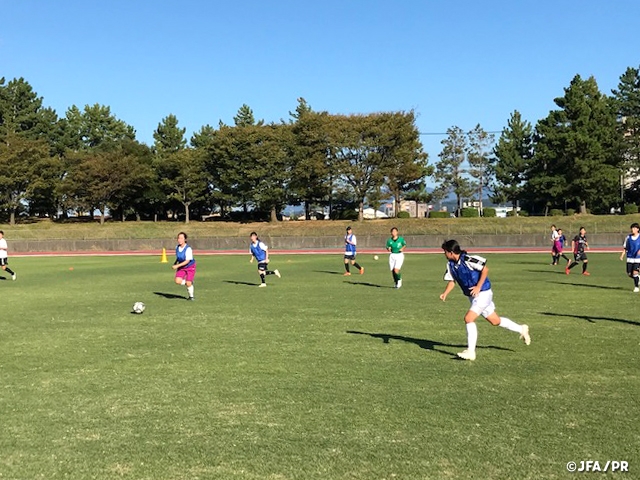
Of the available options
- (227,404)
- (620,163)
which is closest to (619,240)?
(620,163)

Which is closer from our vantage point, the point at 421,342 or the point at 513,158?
the point at 421,342

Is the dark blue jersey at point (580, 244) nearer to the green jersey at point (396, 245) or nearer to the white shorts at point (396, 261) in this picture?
the green jersey at point (396, 245)

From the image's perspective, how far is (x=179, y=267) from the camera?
49.8ft

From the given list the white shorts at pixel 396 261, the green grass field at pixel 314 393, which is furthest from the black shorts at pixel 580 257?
the green grass field at pixel 314 393

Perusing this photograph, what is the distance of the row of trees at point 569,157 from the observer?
199 feet

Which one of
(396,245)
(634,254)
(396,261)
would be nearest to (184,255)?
(396,261)

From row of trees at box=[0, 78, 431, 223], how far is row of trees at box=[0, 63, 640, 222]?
0.14 metres

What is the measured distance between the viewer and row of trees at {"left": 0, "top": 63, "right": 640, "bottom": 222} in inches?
2453

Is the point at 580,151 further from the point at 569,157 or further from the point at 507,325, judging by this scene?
the point at 507,325

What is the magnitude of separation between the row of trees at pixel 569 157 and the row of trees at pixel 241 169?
795 centimetres

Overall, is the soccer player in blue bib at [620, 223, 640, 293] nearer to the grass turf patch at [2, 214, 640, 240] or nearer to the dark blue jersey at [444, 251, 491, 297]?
the dark blue jersey at [444, 251, 491, 297]

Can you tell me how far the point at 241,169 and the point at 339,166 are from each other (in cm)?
1225

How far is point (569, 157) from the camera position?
2437 inches

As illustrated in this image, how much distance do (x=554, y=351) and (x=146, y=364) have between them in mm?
5835
